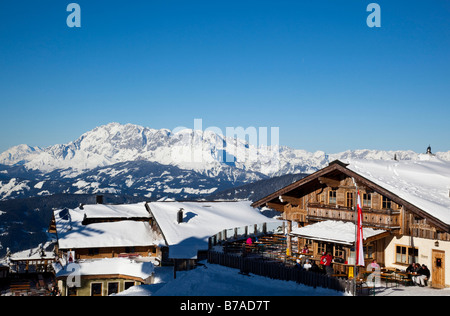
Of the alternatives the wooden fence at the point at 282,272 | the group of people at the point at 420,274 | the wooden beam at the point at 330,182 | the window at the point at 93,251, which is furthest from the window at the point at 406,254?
the window at the point at 93,251

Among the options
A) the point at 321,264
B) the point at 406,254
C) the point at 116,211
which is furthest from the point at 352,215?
the point at 116,211

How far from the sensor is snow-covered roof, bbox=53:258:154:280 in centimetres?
3969

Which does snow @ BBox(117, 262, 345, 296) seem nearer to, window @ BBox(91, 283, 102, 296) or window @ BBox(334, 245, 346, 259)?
window @ BBox(334, 245, 346, 259)

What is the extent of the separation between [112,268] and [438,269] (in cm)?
2865

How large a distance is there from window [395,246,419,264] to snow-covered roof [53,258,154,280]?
70.8ft

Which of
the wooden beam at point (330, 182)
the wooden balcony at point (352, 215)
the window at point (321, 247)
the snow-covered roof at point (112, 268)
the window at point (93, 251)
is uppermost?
the wooden beam at point (330, 182)

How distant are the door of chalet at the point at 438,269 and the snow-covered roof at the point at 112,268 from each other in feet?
77.3

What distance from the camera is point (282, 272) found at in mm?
23219

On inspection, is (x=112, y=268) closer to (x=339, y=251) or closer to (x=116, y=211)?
(x=116, y=211)

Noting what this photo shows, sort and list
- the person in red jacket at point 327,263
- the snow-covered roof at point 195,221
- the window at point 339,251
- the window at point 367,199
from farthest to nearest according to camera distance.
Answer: the snow-covered roof at point 195,221
the window at point 367,199
the window at point 339,251
the person in red jacket at point 327,263

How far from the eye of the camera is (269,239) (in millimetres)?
36094

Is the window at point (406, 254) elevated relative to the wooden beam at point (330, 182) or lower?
lower

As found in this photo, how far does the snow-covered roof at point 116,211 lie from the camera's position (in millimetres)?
52609

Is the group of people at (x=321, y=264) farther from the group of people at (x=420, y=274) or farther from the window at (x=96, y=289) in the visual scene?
the window at (x=96, y=289)
